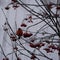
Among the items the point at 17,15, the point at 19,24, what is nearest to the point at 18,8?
the point at 17,15

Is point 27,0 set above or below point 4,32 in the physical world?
above

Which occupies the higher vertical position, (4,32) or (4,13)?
(4,13)

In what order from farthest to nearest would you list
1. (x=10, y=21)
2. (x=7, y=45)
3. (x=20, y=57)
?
(x=10, y=21) → (x=7, y=45) → (x=20, y=57)

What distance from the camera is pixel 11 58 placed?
2.12 meters

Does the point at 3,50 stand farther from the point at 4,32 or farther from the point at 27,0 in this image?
the point at 27,0

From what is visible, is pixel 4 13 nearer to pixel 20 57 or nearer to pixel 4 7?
pixel 4 7

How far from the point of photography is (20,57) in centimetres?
208

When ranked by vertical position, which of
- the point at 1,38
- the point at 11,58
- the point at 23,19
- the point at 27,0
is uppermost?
the point at 27,0

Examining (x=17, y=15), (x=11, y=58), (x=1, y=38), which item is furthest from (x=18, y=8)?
(x=11, y=58)

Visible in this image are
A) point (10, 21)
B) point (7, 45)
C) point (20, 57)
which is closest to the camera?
point (20, 57)

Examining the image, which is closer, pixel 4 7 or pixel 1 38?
pixel 1 38

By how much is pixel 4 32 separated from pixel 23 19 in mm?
241

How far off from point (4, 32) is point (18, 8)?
34 cm

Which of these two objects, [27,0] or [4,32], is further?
[27,0]
